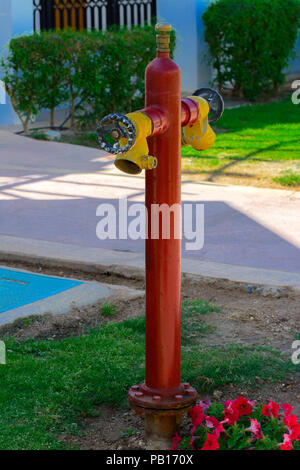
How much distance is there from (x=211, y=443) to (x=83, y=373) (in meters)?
0.98

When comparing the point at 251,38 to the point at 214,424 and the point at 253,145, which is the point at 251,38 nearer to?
the point at 253,145

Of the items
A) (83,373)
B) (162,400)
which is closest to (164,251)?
(162,400)

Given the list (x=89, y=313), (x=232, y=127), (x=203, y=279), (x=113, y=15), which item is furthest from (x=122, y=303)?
(x=113, y=15)

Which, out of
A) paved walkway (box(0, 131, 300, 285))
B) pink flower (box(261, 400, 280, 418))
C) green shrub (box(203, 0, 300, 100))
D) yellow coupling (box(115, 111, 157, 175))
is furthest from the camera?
green shrub (box(203, 0, 300, 100))

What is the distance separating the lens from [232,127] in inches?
456

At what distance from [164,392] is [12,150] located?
24.2 feet

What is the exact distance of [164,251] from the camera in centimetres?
268

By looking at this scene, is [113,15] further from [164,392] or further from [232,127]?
[164,392]

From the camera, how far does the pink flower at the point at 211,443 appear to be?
2.47 meters

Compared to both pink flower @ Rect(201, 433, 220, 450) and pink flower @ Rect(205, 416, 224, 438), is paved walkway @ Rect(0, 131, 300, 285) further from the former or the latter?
pink flower @ Rect(201, 433, 220, 450)

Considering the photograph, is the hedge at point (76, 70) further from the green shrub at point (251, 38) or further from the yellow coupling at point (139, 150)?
the yellow coupling at point (139, 150)

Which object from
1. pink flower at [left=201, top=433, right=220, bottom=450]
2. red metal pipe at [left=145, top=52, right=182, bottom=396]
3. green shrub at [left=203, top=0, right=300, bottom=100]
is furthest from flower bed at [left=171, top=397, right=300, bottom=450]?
green shrub at [left=203, top=0, right=300, bottom=100]

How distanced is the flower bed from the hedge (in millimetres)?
8557

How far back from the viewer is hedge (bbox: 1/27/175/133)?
35.0 feet
